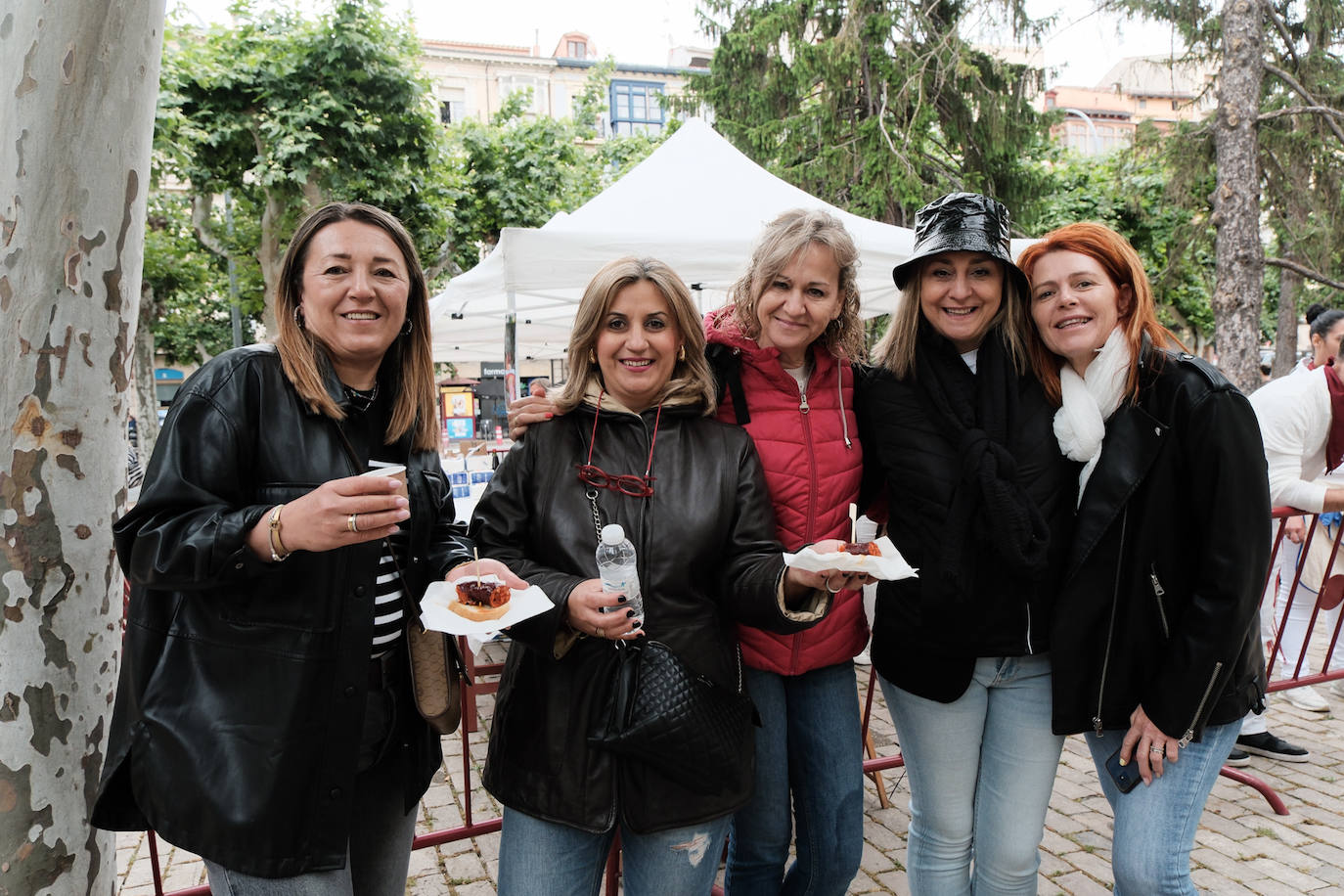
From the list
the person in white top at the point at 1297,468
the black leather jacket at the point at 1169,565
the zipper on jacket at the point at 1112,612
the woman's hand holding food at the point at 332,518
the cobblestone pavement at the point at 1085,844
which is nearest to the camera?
the woman's hand holding food at the point at 332,518

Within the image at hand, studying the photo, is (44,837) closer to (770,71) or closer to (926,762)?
(926,762)

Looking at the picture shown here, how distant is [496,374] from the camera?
1706cm

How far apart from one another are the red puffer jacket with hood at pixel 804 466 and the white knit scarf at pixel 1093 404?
22.3 inches

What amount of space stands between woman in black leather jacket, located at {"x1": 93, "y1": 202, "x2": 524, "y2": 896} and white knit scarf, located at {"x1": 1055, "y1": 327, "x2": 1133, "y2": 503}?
1.50 metres

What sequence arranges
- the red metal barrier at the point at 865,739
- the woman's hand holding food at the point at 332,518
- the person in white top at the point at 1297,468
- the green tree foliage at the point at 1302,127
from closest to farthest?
the woman's hand holding food at the point at 332,518
the red metal barrier at the point at 865,739
the person in white top at the point at 1297,468
the green tree foliage at the point at 1302,127

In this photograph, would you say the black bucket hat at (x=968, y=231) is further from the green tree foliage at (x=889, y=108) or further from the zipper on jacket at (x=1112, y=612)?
the green tree foliage at (x=889, y=108)

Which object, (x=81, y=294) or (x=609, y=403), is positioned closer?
(x=81, y=294)

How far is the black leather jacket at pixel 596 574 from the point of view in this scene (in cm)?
189

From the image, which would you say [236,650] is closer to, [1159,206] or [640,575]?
[640,575]

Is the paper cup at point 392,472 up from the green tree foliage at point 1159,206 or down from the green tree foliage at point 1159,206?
down

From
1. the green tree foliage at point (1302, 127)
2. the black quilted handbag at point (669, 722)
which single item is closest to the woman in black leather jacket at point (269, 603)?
the black quilted handbag at point (669, 722)

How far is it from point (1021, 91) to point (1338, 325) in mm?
9569

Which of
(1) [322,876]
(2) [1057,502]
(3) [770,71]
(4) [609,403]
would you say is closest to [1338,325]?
(2) [1057,502]

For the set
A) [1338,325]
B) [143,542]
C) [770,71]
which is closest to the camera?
[143,542]
